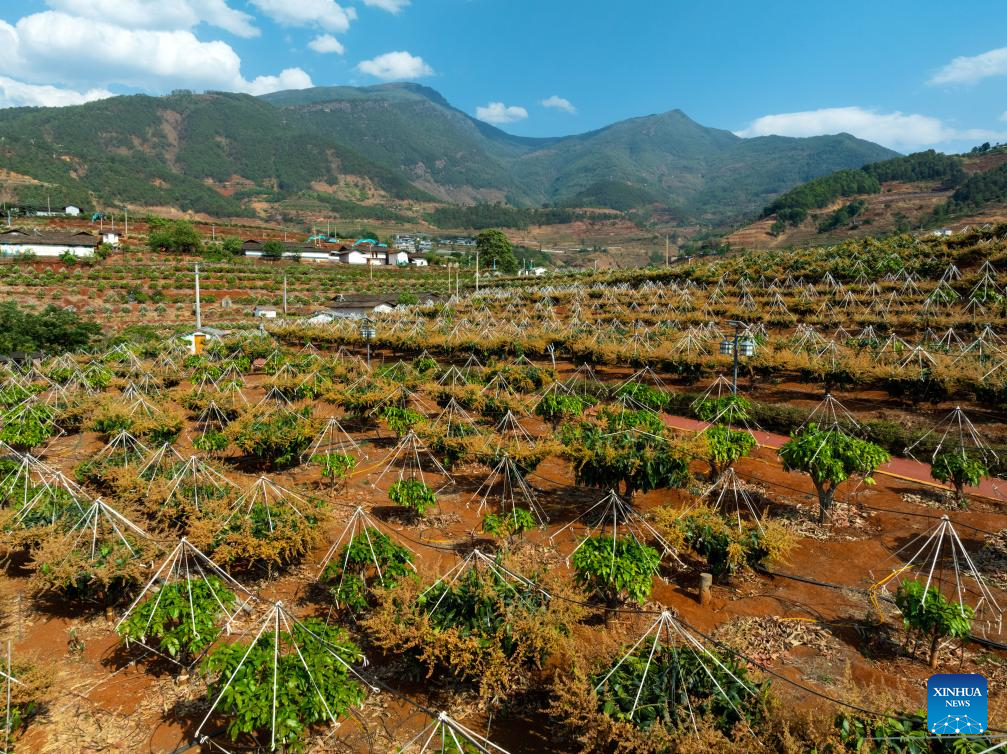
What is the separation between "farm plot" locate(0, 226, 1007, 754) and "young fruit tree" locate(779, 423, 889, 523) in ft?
0.19

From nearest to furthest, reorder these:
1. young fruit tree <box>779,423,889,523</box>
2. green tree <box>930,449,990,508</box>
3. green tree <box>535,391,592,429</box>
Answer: young fruit tree <box>779,423,889,523</box>, green tree <box>930,449,990,508</box>, green tree <box>535,391,592,429</box>

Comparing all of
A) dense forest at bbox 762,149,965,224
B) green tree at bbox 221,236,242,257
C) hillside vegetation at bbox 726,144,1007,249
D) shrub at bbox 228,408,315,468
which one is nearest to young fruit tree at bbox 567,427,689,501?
shrub at bbox 228,408,315,468

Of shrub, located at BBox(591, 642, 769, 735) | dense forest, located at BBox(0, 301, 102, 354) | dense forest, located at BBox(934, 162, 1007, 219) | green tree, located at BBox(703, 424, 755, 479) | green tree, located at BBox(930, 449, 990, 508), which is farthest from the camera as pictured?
dense forest, located at BBox(934, 162, 1007, 219)

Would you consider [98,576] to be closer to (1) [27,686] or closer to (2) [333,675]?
(1) [27,686]

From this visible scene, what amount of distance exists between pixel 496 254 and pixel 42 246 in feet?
181

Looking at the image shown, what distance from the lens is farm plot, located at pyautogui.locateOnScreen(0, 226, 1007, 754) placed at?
5961 millimetres

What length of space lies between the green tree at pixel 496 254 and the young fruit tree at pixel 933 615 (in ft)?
264

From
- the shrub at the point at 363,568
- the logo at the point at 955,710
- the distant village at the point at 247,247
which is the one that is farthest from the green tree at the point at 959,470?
the distant village at the point at 247,247

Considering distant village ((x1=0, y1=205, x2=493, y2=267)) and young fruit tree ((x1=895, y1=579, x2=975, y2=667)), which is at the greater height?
distant village ((x1=0, y1=205, x2=493, y2=267))

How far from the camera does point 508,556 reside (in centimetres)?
844

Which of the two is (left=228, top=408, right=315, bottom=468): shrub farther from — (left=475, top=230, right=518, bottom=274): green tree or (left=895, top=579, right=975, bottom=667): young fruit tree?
(left=475, top=230, right=518, bottom=274): green tree

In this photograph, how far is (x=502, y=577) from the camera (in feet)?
24.8

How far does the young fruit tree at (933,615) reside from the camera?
6.75 metres

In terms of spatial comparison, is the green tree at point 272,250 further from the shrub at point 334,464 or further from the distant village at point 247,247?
the shrub at point 334,464
